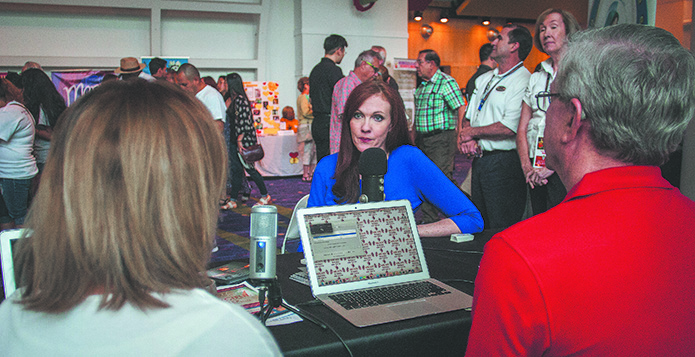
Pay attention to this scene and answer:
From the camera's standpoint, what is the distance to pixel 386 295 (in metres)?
1.38

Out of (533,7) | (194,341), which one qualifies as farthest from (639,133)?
(533,7)

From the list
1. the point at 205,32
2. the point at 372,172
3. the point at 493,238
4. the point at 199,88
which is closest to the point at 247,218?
the point at 199,88

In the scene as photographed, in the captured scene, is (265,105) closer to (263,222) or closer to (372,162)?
(372,162)

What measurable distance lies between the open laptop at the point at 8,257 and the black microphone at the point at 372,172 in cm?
91

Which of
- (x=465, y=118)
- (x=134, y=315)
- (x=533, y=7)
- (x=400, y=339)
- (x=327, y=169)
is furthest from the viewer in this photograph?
(x=533, y=7)

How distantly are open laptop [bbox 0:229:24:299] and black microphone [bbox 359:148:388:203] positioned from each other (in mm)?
913

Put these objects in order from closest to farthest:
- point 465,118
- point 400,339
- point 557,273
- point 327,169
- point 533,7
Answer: point 557,273 → point 400,339 → point 327,169 → point 465,118 → point 533,7

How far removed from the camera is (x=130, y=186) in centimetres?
66

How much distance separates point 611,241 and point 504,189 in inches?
Result: 93.2

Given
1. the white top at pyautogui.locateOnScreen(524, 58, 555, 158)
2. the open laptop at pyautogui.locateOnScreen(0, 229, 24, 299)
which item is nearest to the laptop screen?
the open laptop at pyautogui.locateOnScreen(0, 229, 24, 299)

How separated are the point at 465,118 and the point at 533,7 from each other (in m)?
11.7

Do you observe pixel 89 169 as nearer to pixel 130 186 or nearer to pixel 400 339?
pixel 130 186

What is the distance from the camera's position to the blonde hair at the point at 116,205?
66 centimetres

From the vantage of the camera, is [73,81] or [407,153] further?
[73,81]
